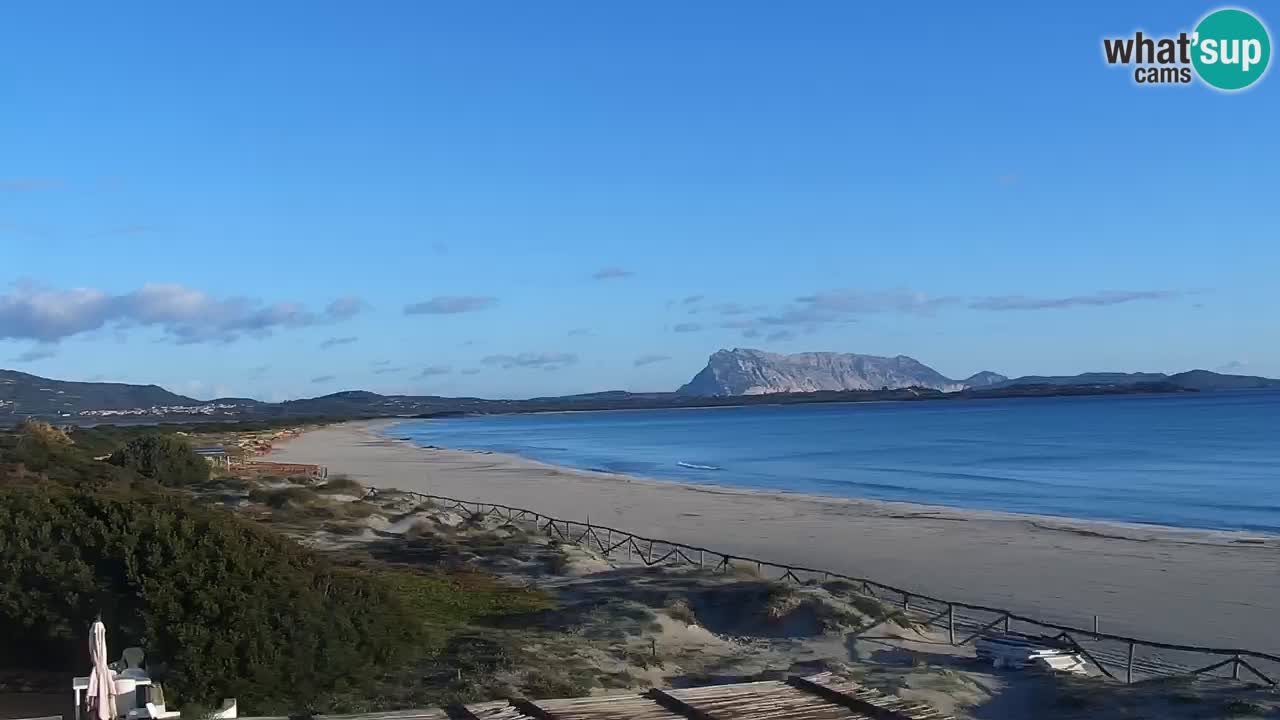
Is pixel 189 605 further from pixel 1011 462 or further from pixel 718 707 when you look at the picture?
pixel 1011 462

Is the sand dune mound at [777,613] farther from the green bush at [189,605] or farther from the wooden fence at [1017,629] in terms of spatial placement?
the green bush at [189,605]

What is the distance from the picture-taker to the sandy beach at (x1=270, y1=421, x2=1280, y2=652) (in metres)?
19.3

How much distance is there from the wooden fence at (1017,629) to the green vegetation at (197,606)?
778 cm

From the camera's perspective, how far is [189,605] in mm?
11062

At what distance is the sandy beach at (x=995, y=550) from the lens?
63.3 ft

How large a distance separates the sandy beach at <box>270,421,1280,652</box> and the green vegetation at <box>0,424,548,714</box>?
1143 centimetres

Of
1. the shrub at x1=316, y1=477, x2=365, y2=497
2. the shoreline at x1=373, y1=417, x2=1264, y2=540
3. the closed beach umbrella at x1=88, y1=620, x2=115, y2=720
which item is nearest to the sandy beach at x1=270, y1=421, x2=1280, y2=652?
the shoreline at x1=373, y1=417, x2=1264, y2=540

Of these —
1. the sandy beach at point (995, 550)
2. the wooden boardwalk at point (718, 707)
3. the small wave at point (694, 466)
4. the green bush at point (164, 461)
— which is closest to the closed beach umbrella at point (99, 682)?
the wooden boardwalk at point (718, 707)

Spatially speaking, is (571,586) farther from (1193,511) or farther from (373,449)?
(373,449)

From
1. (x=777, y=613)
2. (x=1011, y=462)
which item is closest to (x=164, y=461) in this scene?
(x=777, y=613)

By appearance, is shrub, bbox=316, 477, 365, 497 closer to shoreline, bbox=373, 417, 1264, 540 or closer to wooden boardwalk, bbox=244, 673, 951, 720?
shoreline, bbox=373, 417, 1264, 540

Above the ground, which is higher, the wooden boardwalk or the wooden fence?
the wooden boardwalk

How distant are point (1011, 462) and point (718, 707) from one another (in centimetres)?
5805

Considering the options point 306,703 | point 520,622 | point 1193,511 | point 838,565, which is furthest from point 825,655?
point 1193,511
